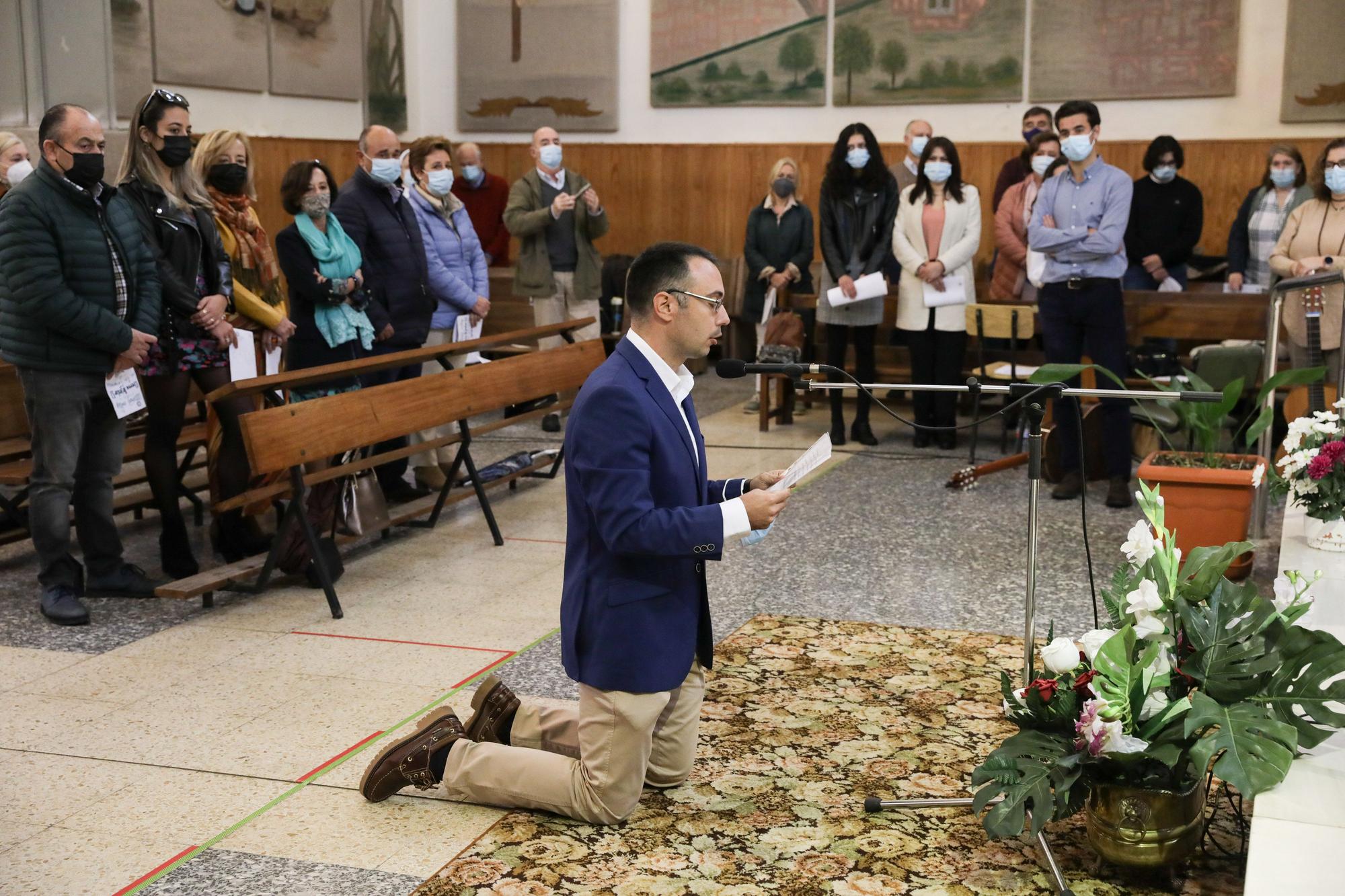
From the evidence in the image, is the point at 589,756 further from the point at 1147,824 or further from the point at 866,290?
the point at 866,290

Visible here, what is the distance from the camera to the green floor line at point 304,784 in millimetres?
2982

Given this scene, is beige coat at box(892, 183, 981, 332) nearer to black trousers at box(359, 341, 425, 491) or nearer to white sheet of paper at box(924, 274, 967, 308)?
white sheet of paper at box(924, 274, 967, 308)

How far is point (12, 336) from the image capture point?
4.65 metres

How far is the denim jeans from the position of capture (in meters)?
4.68

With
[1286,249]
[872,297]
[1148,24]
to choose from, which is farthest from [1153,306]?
[1148,24]

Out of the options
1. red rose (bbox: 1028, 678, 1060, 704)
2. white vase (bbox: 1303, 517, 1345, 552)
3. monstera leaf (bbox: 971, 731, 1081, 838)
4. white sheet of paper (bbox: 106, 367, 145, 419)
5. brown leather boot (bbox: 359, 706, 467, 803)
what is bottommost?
brown leather boot (bbox: 359, 706, 467, 803)

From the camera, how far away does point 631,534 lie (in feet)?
9.70

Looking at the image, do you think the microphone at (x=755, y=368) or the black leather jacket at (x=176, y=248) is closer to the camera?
the microphone at (x=755, y=368)

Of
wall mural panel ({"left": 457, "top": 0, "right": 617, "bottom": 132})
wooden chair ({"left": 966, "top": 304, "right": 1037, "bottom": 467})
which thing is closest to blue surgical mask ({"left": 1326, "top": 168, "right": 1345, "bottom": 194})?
wooden chair ({"left": 966, "top": 304, "right": 1037, "bottom": 467})

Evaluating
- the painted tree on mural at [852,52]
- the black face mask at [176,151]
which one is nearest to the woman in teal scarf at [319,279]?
the black face mask at [176,151]

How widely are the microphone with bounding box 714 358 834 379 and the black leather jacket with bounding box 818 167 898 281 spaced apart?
4936mm

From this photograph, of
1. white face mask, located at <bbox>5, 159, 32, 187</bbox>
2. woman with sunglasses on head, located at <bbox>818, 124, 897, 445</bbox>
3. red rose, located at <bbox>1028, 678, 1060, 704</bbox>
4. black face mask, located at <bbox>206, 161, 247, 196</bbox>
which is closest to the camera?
red rose, located at <bbox>1028, 678, 1060, 704</bbox>

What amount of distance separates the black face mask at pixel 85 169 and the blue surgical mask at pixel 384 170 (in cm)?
169

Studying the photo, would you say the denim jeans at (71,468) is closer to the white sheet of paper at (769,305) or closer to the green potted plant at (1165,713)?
the green potted plant at (1165,713)
